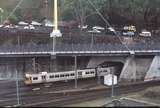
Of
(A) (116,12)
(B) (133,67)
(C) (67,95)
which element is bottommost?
(C) (67,95)

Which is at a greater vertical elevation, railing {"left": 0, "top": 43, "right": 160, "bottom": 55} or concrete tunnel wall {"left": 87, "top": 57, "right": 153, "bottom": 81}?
railing {"left": 0, "top": 43, "right": 160, "bottom": 55}

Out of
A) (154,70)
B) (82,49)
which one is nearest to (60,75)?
(82,49)

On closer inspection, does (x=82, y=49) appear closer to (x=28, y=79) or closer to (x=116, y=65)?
(x=116, y=65)

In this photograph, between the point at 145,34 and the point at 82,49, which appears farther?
the point at 145,34

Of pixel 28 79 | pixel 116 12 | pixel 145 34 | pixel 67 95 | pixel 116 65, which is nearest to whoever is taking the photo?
pixel 67 95

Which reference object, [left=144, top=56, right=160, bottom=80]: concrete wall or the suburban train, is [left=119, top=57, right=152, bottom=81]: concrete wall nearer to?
[left=144, top=56, right=160, bottom=80]: concrete wall

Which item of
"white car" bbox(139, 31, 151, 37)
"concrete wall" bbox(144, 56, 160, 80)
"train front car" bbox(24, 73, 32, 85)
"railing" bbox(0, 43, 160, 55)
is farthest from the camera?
"white car" bbox(139, 31, 151, 37)

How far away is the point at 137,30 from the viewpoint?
286 feet

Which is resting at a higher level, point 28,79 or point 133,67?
point 133,67

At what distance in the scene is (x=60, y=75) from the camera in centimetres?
6281

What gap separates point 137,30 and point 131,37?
11.0 meters

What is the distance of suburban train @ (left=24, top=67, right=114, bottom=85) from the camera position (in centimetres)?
6072

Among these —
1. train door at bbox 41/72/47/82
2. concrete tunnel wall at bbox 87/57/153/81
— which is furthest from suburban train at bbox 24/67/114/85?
concrete tunnel wall at bbox 87/57/153/81

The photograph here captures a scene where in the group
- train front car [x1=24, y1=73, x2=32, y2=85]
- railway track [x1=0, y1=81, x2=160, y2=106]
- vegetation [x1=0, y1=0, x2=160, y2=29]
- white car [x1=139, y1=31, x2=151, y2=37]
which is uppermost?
vegetation [x1=0, y1=0, x2=160, y2=29]
